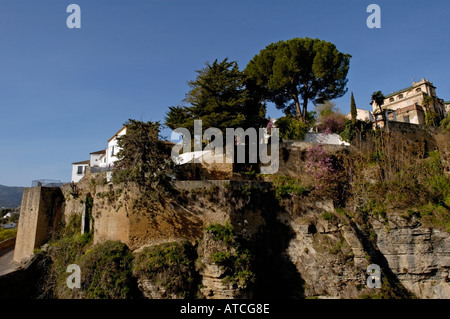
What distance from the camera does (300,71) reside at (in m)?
22.1

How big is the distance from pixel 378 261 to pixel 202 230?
890 centimetres

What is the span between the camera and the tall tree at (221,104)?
17125mm

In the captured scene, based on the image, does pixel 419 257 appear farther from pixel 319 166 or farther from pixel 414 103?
pixel 414 103

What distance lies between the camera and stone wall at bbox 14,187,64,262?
18188 mm

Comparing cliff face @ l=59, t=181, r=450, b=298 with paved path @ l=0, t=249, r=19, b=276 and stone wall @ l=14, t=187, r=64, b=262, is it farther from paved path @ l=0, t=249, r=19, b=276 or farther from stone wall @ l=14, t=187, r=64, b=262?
paved path @ l=0, t=249, r=19, b=276

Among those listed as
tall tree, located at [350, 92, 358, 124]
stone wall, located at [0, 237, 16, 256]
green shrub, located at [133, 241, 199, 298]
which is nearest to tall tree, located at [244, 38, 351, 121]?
tall tree, located at [350, 92, 358, 124]

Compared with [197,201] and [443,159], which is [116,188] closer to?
[197,201]

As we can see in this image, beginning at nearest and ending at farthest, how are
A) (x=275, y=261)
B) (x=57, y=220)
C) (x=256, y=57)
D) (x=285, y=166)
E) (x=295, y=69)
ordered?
(x=275, y=261) → (x=285, y=166) → (x=57, y=220) → (x=295, y=69) → (x=256, y=57)

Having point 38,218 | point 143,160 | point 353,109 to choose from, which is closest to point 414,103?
point 353,109

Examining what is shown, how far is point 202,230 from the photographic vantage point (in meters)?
12.8

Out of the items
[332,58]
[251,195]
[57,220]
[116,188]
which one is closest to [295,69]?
[332,58]

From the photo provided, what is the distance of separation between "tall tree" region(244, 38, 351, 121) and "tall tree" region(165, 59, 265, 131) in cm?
336

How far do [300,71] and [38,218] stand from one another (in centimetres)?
2121

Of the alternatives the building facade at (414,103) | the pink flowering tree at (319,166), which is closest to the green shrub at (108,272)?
the pink flowering tree at (319,166)
